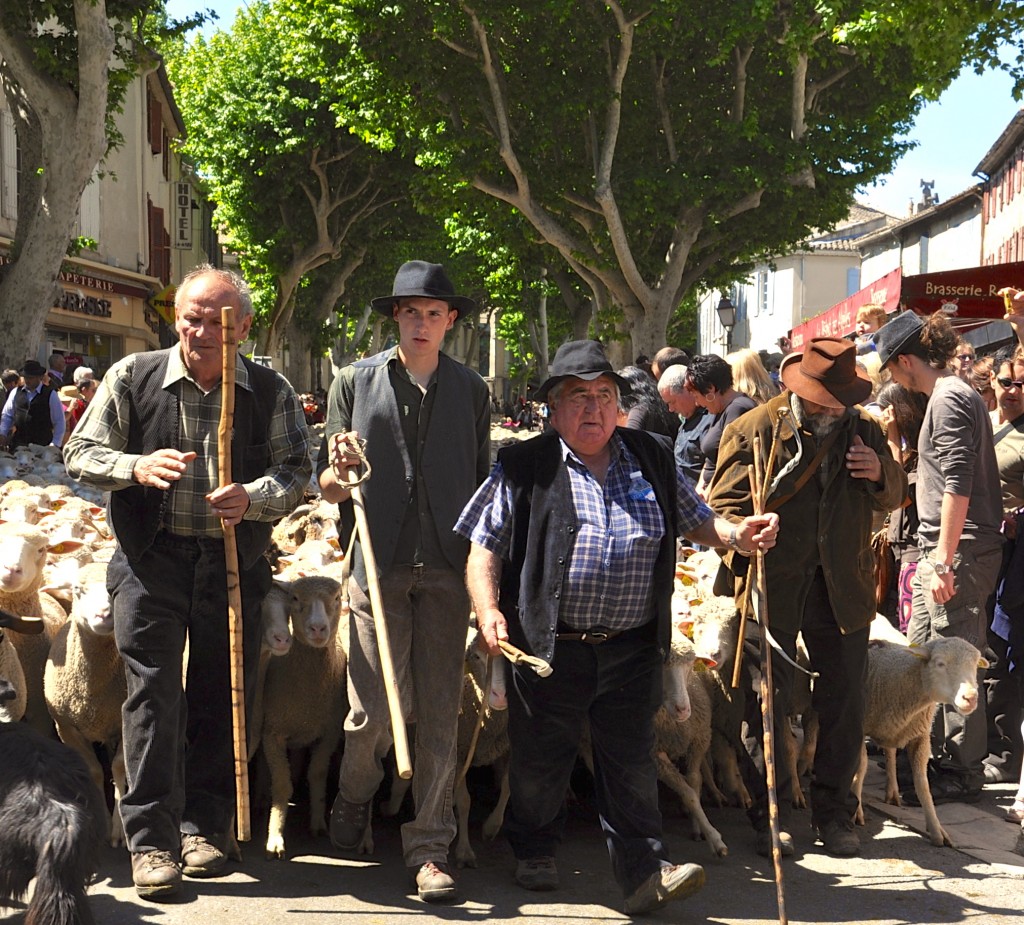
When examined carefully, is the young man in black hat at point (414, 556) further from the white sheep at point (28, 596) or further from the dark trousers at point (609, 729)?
the white sheep at point (28, 596)

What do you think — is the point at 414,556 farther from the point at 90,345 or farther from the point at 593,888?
the point at 90,345

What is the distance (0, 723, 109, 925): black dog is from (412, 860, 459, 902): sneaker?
126 cm

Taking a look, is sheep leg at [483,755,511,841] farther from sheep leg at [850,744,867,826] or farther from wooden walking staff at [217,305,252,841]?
sheep leg at [850,744,867,826]

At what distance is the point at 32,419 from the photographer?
56.4ft

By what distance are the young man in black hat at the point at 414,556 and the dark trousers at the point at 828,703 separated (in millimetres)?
1391

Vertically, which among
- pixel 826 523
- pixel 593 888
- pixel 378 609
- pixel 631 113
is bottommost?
pixel 593 888

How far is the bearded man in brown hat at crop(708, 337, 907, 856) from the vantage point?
18.6 ft

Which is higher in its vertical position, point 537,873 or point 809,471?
point 809,471

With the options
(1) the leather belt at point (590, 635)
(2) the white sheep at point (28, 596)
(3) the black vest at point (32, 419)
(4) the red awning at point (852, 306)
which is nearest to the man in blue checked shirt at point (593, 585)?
(1) the leather belt at point (590, 635)

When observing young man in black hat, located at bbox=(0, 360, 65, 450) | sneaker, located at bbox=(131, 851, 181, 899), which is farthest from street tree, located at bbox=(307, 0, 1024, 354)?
sneaker, located at bbox=(131, 851, 181, 899)

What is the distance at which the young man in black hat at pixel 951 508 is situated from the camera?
6281 mm

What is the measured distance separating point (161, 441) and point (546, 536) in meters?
1.48

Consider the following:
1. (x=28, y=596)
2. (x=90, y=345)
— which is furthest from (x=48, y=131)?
(x=90, y=345)

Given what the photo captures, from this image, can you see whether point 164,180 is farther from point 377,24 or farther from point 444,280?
point 444,280
